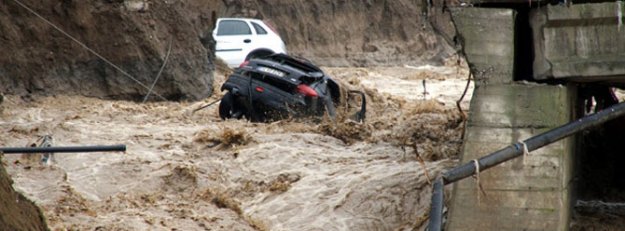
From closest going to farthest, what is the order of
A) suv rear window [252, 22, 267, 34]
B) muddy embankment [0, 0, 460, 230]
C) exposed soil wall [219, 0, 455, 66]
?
muddy embankment [0, 0, 460, 230] < suv rear window [252, 22, 267, 34] < exposed soil wall [219, 0, 455, 66]

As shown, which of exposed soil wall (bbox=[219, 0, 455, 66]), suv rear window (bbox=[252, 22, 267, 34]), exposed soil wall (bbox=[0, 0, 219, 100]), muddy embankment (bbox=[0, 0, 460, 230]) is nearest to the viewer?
muddy embankment (bbox=[0, 0, 460, 230])

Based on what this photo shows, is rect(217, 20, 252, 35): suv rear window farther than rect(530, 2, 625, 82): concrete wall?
Yes

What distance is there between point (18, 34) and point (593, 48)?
11015mm

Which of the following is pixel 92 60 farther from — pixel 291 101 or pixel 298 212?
→ pixel 298 212

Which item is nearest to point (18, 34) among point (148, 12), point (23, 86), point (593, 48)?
point (23, 86)

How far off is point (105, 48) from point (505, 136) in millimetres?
11169

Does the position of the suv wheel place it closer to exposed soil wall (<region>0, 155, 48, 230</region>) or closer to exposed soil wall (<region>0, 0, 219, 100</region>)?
exposed soil wall (<region>0, 0, 219, 100</region>)

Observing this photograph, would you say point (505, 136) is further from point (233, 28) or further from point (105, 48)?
point (233, 28)

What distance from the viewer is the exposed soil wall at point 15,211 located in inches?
275

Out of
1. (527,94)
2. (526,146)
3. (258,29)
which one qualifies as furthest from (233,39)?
(526,146)

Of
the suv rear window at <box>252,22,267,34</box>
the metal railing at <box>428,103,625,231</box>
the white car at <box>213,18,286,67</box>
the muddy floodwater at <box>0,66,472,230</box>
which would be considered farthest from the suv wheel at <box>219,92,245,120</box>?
the metal railing at <box>428,103,625,231</box>

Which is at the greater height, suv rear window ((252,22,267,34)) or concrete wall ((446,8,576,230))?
concrete wall ((446,8,576,230))

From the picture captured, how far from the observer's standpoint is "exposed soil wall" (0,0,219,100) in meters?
18.8

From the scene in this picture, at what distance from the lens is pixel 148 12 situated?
20.2 m
